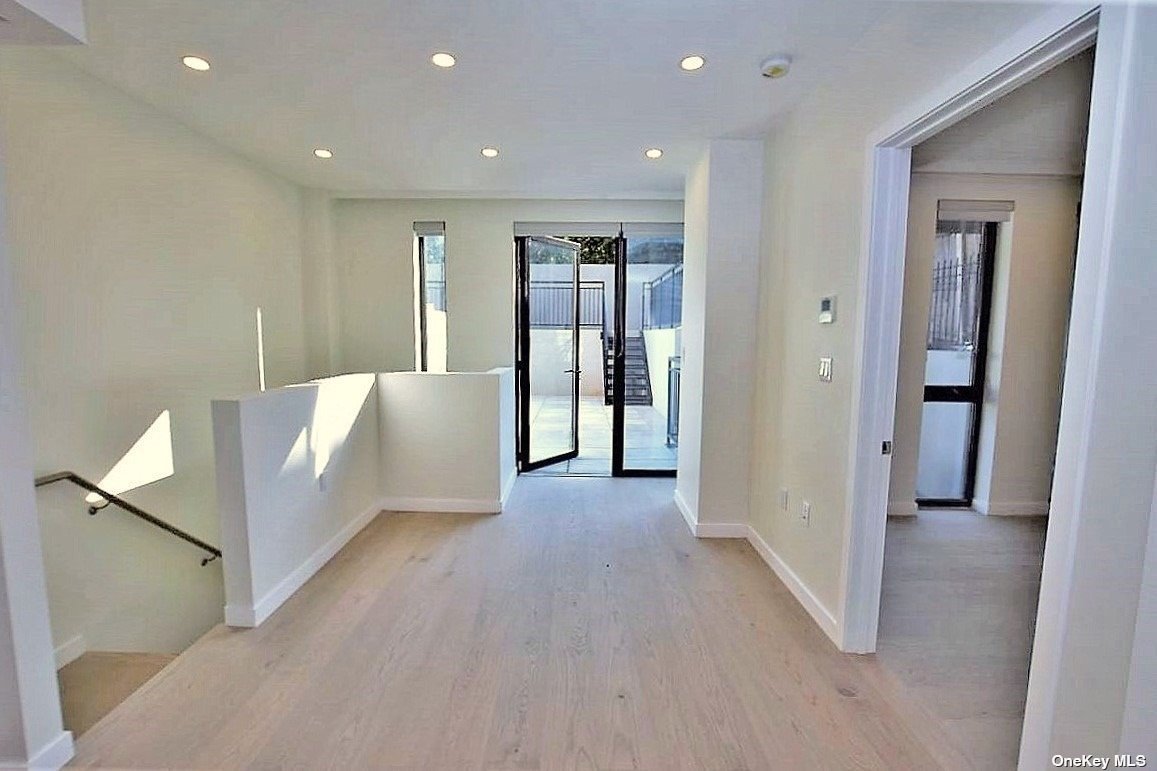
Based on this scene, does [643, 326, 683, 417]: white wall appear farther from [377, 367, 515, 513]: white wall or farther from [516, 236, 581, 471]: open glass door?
[377, 367, 515, 513]: white wall

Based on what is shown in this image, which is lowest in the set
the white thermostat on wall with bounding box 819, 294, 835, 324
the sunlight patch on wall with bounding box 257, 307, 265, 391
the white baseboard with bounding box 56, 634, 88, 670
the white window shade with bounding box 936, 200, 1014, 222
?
the white baseboard with bounding box 56, 634, 88, 670

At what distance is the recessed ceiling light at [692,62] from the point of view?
7.12 ft

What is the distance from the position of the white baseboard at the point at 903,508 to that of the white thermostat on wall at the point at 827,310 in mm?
2195

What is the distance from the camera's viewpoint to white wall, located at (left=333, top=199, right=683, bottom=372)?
453cm

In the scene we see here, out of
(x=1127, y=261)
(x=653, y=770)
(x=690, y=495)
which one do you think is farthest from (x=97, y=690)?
(x=1127, y=261)

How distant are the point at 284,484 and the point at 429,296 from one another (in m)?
2.58

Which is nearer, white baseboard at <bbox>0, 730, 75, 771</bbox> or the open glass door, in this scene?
white baseboard at <bbox>0, 730, 75, 771</bbox>

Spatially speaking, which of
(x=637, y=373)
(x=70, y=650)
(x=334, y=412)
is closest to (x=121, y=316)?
(x=334, y=412)

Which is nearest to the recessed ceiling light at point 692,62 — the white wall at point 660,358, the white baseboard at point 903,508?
the white baseboard at point 903,508

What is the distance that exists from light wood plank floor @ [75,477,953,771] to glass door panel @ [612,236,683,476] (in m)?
1.96

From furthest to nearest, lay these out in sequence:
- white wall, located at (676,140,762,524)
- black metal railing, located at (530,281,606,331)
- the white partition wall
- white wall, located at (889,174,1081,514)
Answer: black metal railing, located at (530,281,606,331), white wall, located at (889,174,1081,514), white wall, located at (676,140,762,524), the white partition wall

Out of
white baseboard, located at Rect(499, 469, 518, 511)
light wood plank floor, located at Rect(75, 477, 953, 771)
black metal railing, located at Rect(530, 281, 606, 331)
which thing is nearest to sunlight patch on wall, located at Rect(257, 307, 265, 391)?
light wood plank floor, located at Rect(75, 477, 953, 771)

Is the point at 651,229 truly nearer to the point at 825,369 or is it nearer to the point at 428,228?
the point at 428,228

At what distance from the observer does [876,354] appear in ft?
6.55
